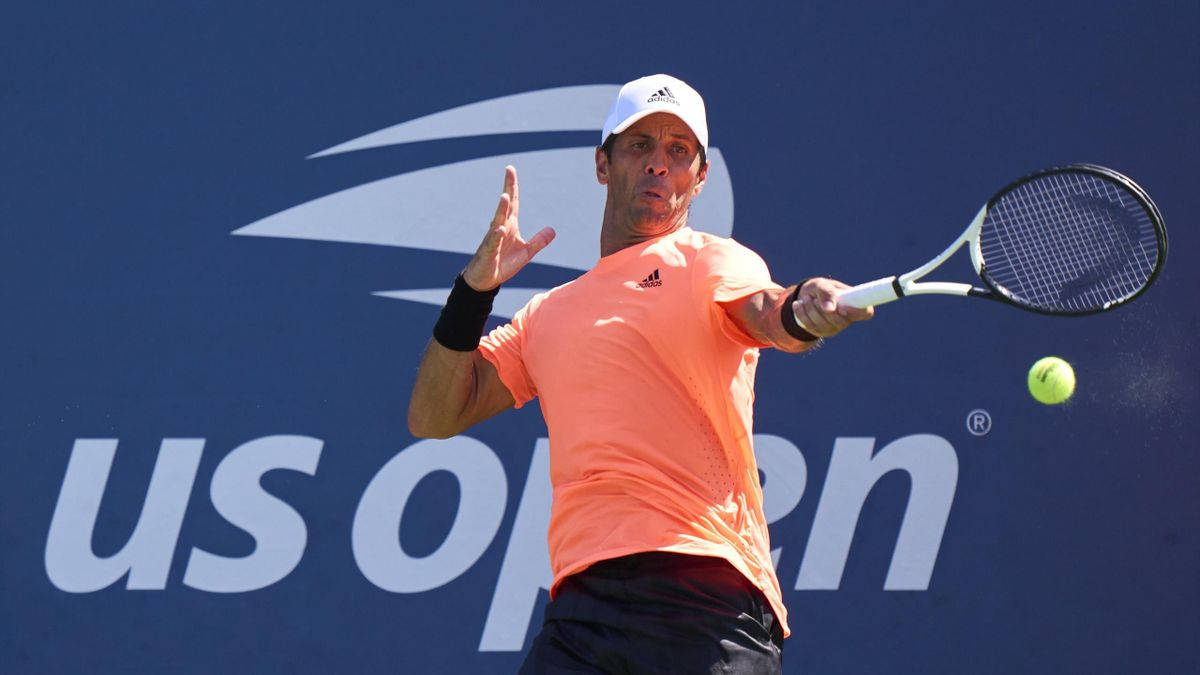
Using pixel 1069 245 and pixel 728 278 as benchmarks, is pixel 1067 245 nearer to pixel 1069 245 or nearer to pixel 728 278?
pixel 1069 245

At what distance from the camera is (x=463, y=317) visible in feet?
9.51

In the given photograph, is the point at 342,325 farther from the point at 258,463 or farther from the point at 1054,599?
the point at 1054,599

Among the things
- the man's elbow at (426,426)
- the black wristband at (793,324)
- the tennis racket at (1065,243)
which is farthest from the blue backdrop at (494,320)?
the black wristband at (793,324)

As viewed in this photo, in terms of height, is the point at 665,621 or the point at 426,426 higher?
the point at 426,426

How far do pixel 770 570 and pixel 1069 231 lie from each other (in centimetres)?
103

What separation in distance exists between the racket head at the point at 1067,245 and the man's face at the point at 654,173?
0.59m

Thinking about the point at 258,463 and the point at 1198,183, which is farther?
the point at 1198,183

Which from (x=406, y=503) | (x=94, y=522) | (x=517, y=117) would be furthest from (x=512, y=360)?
(x=94, y=522)

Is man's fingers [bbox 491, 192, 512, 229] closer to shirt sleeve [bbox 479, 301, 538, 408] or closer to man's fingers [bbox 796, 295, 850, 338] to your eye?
shirt sleeve [bbox 479, 301, 538, 408]

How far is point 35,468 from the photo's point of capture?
13.4 ft

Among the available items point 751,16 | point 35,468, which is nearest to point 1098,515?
point 751,16

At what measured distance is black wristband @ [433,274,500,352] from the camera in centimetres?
288

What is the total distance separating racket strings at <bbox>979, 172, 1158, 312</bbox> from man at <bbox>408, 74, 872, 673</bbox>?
23.1 inches

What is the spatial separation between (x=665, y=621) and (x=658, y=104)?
Result: 39.6 inches
